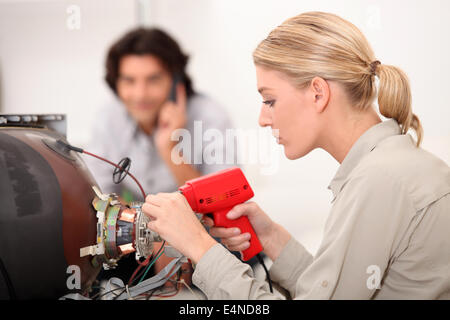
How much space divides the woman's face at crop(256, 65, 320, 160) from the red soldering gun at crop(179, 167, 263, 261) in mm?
139

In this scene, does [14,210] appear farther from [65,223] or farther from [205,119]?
[205,119]

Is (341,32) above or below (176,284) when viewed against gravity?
above

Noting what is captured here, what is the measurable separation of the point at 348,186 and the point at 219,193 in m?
0.33

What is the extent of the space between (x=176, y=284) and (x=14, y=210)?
487 mm

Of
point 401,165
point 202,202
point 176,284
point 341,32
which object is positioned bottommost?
point 176,284

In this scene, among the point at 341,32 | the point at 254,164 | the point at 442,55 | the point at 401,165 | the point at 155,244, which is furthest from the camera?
the point at 254,164

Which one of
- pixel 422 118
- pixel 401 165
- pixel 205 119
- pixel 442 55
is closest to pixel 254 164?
pixel 205 119

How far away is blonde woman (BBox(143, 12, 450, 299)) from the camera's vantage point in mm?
682

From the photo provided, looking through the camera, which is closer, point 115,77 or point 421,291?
point 421,291

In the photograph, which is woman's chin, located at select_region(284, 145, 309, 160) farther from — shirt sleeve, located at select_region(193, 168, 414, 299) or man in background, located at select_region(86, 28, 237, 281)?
man in background, located at select_region(86, 28, 237, 281)

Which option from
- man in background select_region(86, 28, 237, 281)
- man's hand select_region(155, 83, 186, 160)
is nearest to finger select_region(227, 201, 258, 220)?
man in background select_region(86, 28, 237, 281)

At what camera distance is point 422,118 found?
1.27 metres

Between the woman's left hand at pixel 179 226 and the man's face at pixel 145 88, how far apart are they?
34.3 inches

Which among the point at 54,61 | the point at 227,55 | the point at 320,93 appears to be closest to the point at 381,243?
the point at 320,93
